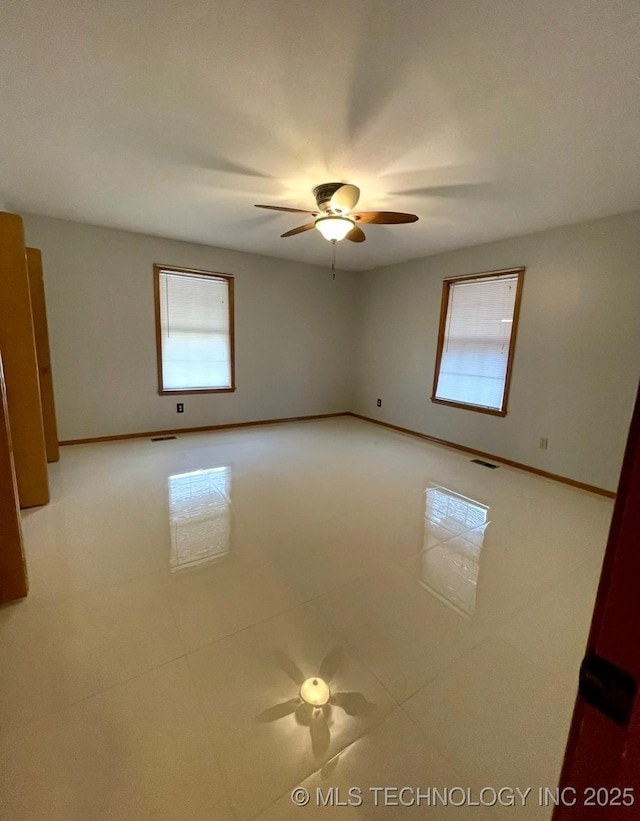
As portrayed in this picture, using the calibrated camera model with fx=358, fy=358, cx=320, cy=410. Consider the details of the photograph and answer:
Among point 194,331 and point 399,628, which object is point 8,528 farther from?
point 194,331

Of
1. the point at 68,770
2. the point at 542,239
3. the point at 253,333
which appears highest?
the point at 542,239

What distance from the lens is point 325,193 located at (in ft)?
8.73

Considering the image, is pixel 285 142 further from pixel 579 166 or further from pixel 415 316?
pixel 415 316

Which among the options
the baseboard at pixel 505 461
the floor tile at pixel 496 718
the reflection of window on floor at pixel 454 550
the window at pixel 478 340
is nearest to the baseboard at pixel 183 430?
the baseboard at pixel 505 461

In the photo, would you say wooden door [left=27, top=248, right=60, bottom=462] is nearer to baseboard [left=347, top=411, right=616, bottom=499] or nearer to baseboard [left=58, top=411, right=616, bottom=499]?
baseboard [left=58, top=411, right=616, bottom=499]

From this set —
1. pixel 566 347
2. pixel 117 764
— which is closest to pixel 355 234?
pixel 566 347

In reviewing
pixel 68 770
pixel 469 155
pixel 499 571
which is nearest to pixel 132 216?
pixel 469 155

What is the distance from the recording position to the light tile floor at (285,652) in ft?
3.60

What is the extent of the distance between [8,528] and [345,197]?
2.75 m

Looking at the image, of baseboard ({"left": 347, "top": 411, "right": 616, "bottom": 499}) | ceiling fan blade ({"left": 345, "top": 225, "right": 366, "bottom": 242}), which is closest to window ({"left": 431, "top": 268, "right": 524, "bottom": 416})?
baseboard ({"left": 347, "top": 411, "right": 616, "bottom": 499})

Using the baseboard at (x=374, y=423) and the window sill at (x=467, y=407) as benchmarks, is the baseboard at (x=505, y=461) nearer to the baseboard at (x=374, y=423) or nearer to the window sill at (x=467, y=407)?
the baseboard at (x=374, y=423)

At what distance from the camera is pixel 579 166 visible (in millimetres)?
2273

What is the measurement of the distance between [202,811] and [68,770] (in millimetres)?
449

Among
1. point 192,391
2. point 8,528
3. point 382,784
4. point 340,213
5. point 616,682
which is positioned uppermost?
point 340,213
